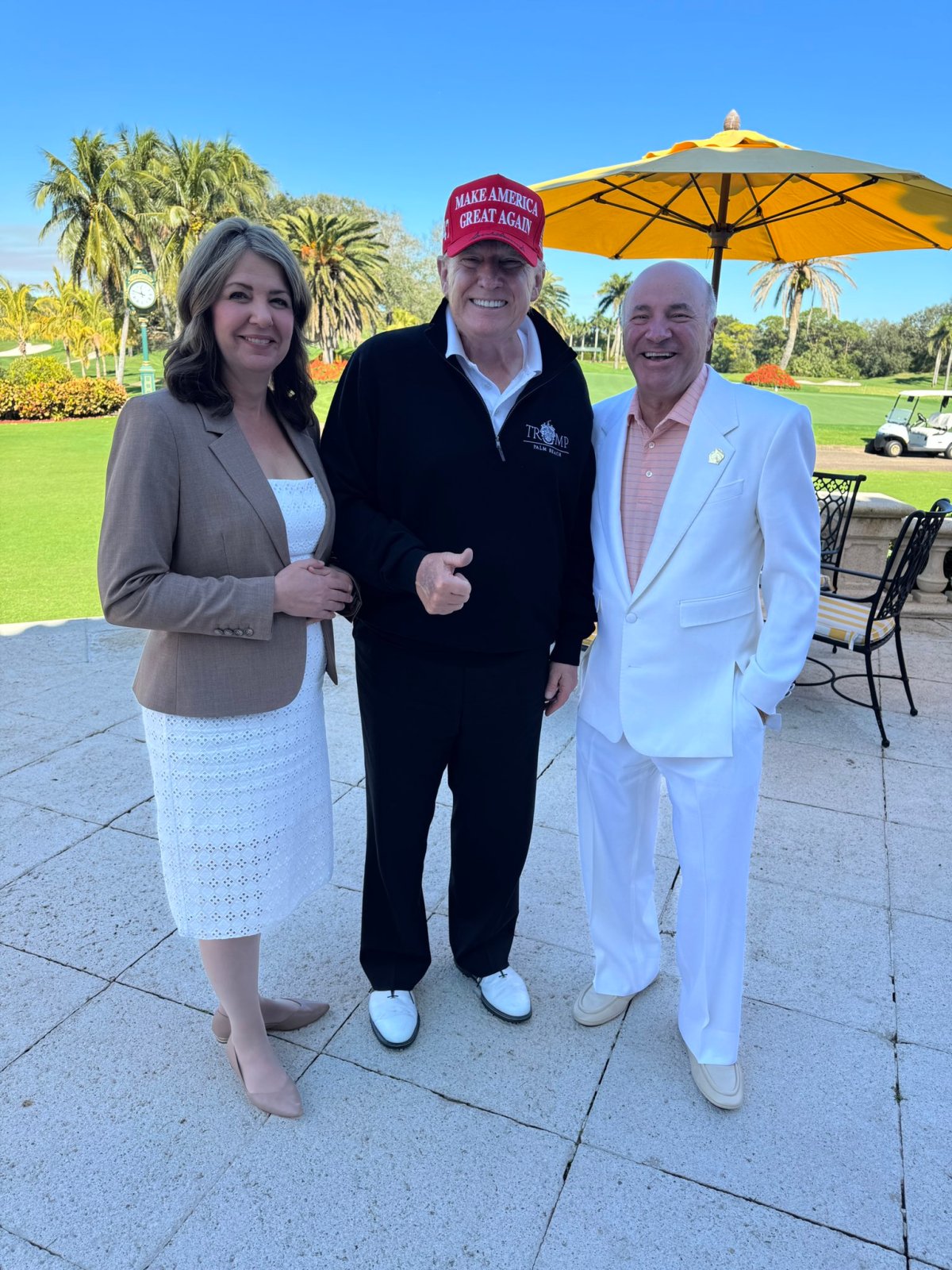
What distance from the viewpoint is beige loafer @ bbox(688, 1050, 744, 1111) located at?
193cm

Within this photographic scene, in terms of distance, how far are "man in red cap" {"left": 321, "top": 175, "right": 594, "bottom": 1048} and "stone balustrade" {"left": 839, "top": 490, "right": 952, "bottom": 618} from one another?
4.77 metres

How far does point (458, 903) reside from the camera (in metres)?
2.29

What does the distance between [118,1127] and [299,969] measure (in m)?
0.65

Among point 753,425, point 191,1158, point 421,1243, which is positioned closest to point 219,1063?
point 191,1158

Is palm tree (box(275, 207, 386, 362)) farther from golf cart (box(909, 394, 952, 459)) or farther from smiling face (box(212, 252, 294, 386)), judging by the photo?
smiling face (box(212, 252, 294, 386))

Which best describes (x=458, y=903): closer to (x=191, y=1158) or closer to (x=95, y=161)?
(x=191, y=1158)

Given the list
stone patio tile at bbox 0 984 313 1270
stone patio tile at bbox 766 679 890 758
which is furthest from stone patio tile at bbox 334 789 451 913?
stone patio tile at bbox 766 679 890 758

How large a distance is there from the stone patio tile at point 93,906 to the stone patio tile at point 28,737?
0.88m

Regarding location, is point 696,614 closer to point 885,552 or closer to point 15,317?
point 885,552

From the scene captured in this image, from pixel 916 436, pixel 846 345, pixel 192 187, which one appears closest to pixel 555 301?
pixel 846 345

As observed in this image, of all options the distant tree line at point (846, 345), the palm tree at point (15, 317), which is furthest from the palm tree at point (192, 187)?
the distant tree line at point (846, 345)

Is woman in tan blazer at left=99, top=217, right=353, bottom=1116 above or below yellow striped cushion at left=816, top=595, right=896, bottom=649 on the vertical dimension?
above

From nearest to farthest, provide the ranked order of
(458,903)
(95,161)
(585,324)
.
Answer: (458,903), (95,161), (585,324)

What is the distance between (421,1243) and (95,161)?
44.6 m
